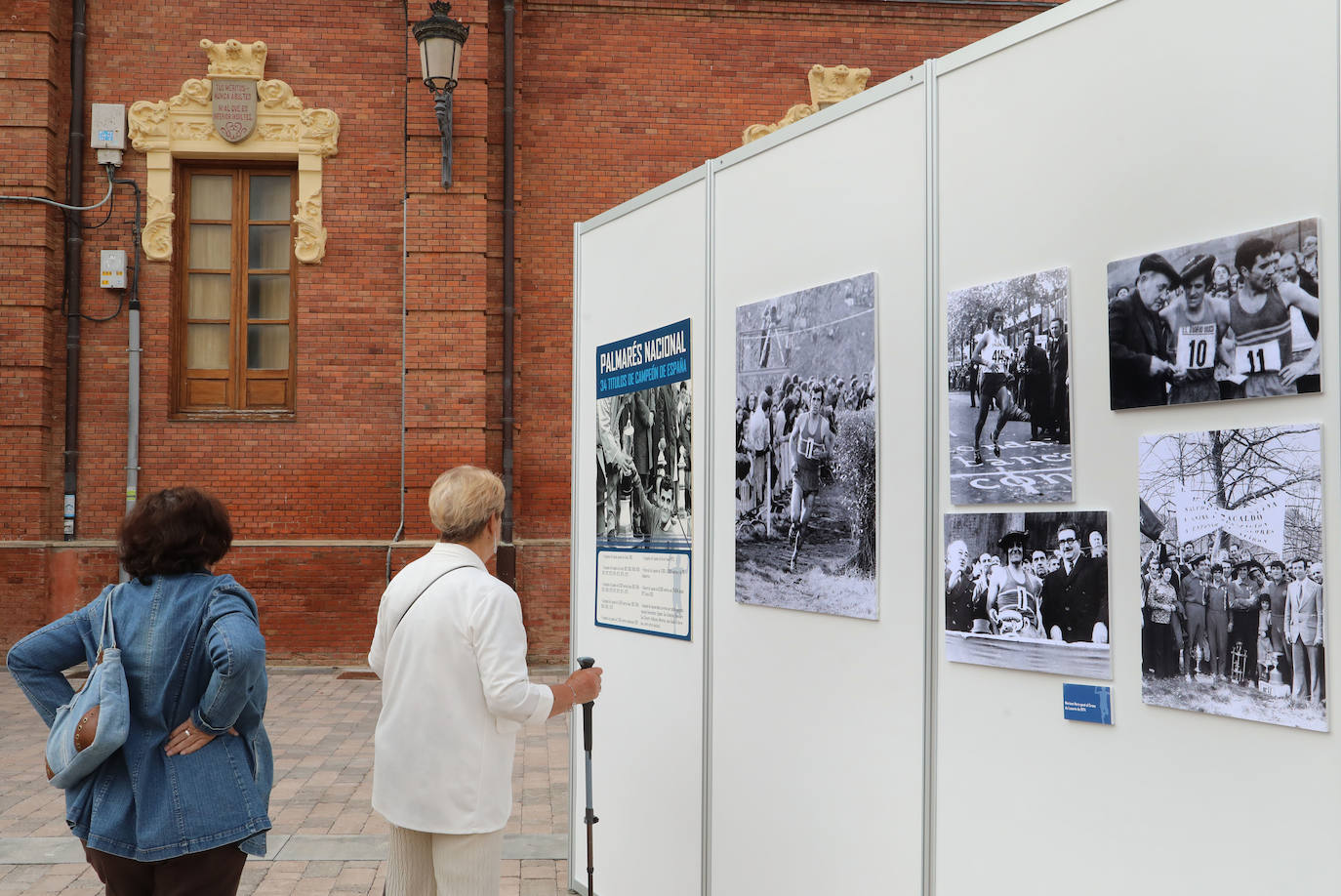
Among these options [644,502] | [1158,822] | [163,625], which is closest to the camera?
[1158,822]

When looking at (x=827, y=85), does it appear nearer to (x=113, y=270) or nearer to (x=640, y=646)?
(x=113, y=270)

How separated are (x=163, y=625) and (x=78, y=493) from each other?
33.2 ft

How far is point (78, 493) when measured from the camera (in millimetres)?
11914

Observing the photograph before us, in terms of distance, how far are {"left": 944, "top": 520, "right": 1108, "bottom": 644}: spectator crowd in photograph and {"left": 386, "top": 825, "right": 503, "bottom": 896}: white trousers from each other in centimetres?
138

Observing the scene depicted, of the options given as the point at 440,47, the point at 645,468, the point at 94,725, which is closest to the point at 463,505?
the point at 94,725

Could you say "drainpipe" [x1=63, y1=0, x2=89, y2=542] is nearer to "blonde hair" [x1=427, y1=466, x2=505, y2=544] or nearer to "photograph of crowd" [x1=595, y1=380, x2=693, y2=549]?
"photograph of crowd" [x1=595, y1=380, x2=693, y2=549]

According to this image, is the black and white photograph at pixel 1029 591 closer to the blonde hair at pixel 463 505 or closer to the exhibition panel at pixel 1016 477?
the exhibition panel at pixel 1016 477

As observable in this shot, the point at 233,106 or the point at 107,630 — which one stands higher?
the point at 233,106

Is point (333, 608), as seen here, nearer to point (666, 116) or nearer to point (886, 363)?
point (666, 116)

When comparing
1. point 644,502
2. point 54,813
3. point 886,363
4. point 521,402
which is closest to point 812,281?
point 886,363

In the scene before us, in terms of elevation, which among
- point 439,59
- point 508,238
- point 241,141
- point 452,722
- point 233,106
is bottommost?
point 452,722

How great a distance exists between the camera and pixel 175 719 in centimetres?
300

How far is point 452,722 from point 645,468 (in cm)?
159

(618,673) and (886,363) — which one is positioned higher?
(886,363)
